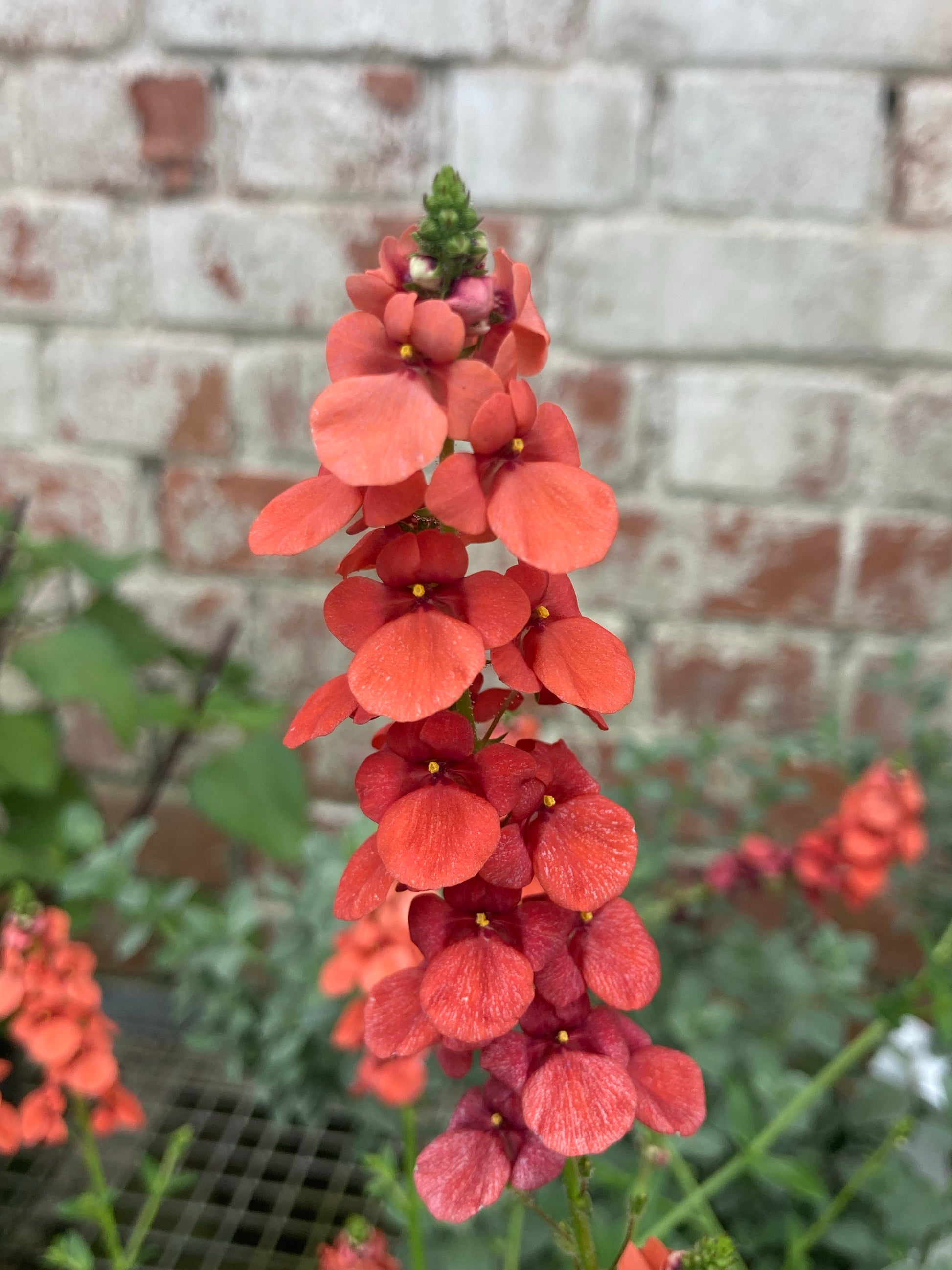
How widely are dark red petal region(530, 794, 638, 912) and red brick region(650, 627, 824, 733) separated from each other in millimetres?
617

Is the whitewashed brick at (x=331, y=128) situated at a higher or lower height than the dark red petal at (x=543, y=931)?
higher

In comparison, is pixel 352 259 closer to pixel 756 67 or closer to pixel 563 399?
pixel 563 399

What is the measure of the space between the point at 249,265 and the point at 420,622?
0.66 metres

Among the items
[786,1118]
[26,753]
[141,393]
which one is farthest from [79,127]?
[786,1118]

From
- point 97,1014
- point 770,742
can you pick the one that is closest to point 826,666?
point 770,742

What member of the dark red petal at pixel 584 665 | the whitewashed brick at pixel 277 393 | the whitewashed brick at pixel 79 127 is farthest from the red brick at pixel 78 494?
the dark red petal at pixel 584 665

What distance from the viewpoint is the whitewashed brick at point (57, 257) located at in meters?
0.81

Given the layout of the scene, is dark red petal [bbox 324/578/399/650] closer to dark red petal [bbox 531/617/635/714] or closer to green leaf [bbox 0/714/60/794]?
dark red petal [bbox 531/617/635/714]

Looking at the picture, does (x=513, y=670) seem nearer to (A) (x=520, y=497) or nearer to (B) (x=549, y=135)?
(A) (x=520, y=497)

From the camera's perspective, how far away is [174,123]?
76 centimetres

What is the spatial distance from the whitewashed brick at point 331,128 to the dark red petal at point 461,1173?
682 millimetres

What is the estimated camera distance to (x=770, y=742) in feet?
2.68

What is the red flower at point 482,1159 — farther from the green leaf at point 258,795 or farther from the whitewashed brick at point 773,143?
the whitewashed brick at point 773,143

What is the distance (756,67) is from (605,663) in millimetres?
627
